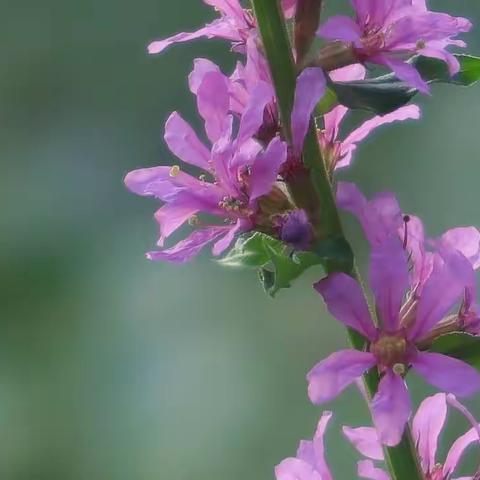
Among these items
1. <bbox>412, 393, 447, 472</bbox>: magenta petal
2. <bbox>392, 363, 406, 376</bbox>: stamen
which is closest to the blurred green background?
<bbox>412, 393, 447, 472</bbox>: magenta petal

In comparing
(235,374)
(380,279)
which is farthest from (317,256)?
(235,374)

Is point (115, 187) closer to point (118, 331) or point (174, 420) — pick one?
point (118, 331)

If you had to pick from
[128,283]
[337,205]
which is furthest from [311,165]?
[128,283]

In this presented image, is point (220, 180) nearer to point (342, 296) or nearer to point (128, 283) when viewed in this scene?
point (342, 296)

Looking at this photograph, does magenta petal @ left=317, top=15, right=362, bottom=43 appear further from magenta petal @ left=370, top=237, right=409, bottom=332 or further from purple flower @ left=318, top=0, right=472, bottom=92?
magenta petal @ left=370, top=237, right=409, bottom=332

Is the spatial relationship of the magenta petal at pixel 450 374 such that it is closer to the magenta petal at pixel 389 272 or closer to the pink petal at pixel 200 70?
the magenta petal at pixel 389 272

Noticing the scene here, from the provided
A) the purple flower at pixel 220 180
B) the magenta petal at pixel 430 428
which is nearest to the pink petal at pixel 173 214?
the purple flower at pixel 220 180
